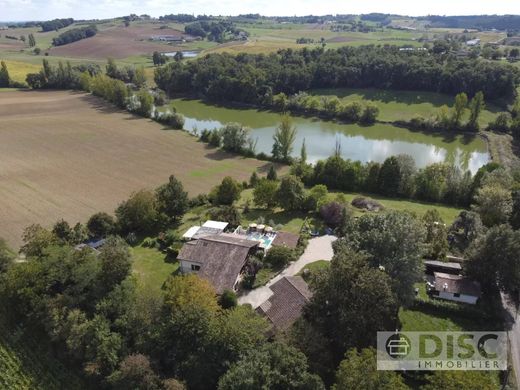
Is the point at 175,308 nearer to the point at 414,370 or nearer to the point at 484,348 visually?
the point at 414,370

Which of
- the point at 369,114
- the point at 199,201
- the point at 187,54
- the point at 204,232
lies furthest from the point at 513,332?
the point at 187,54

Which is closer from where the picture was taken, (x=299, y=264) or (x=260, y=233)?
(x=299, y=264)

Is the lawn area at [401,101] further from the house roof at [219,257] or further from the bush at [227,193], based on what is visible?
the house roof at [219,257]

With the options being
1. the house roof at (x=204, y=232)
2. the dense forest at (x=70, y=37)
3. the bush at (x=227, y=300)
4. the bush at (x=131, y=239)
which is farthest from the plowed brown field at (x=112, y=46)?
the bush at (x=227, y=300)

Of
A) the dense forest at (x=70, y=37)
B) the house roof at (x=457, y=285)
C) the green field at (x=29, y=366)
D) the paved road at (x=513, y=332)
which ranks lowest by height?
the green field at (x=29, y=366)

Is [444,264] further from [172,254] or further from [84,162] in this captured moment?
[84,162]

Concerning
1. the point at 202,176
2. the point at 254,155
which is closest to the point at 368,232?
the point at 202,176
